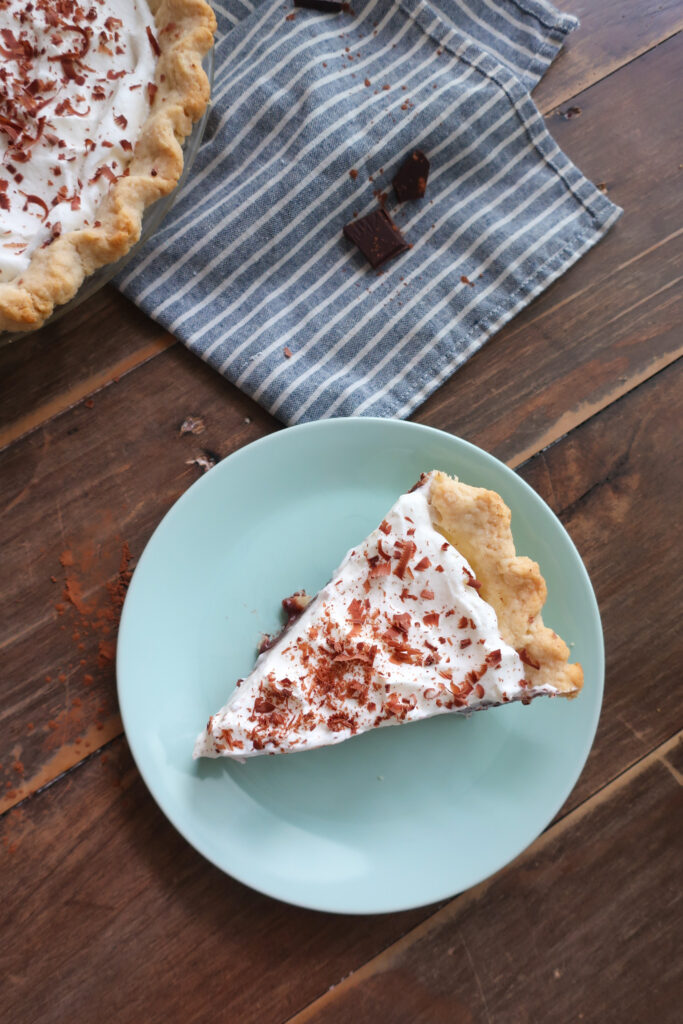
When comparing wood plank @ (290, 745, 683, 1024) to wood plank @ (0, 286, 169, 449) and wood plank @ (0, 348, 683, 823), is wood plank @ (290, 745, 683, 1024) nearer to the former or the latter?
wood plank @ (0, 348, 683, 823)

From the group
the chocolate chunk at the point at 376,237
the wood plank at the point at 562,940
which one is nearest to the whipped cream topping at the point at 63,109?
the chocolate chunk at the point at 376,237

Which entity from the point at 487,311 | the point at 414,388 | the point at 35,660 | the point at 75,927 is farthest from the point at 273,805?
the point at 487,311

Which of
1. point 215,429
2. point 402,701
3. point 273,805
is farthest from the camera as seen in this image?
point 215,429

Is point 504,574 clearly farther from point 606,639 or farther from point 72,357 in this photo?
point 72,357

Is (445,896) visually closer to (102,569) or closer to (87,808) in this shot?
(87,808)

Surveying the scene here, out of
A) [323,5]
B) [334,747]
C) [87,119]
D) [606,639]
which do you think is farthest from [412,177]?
[334,747]
